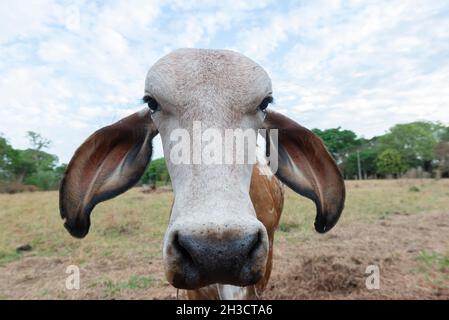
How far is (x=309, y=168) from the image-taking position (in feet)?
9.82

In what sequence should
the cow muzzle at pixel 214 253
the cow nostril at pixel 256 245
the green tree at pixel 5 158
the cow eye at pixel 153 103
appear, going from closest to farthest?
the cow muzzle at pixel 214 253
the cow nostril at pixel 256 245
the cow eye at pixel 153 103
the green tree at pixel 5 158

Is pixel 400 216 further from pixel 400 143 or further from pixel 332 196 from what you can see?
pixel 400 143

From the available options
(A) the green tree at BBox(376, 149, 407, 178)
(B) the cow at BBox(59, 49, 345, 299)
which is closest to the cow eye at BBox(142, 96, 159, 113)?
(B) the cow at BBox(59, 49, 345, 299)

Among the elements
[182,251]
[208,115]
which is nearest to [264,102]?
[208,115]

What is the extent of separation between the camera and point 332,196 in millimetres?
2922

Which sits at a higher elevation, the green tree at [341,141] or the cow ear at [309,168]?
the green tree at [341,141]

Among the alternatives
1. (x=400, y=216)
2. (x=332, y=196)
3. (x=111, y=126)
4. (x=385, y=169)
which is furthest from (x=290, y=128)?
(x=385, y=169)

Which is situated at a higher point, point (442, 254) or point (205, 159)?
point (205, 159)

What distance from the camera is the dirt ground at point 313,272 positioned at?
16.5ft

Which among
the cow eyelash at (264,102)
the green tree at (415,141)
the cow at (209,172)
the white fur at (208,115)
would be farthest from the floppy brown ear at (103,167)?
the green tree at (415,141)

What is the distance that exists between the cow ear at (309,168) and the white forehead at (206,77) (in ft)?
1.93

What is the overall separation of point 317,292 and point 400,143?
194ft

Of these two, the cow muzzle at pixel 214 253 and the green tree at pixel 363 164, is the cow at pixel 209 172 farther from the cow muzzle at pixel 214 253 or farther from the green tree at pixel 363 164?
the green tree at pixel 363 164

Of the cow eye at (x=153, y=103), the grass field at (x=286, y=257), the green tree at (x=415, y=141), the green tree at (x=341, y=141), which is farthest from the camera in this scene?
the green tree at (x=341, y=141)
